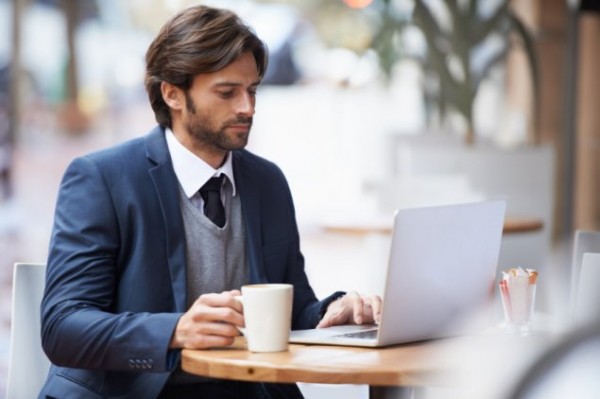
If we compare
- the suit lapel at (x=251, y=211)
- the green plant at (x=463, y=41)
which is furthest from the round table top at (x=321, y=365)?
the green plant at (x=463, y=41)

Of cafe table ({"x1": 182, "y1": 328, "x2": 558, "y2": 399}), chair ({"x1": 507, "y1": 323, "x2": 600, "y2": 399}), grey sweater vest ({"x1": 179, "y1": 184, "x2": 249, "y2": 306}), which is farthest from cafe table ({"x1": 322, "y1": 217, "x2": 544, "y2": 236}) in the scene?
chair ({"x1": 507, "y1": 323, "x2": 600, "y2": 399})

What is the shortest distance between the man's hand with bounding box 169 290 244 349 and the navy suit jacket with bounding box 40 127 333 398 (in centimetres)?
6

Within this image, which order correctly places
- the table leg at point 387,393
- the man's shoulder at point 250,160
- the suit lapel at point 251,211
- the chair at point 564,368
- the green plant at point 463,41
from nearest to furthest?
the chair at point 564,368
the table leg at point 387,393
the suit lapel at point 251,211
the man's shoulder at point 250,160
the green plant at point 463,41

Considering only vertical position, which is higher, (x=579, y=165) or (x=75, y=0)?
(x=75, y=0)

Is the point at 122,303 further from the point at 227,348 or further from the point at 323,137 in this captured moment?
the point at 323,137

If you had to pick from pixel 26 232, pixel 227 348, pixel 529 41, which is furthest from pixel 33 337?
pixel 26 232

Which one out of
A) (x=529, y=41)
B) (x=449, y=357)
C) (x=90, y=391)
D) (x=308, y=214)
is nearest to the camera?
(x=449, y=357)

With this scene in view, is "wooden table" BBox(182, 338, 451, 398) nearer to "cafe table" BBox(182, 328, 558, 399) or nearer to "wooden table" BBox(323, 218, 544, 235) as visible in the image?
"cafe table" BBox(182, 328, 558, 399)

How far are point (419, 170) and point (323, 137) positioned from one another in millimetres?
4085

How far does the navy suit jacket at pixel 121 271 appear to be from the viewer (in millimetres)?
2018

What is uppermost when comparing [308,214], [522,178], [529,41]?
[529,41]

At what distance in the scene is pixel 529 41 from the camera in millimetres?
6539

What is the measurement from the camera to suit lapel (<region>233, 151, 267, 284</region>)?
2.32 m

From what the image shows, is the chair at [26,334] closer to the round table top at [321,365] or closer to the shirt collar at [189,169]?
the shirt collar at [189,169]
